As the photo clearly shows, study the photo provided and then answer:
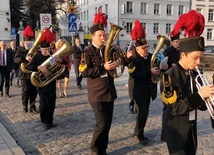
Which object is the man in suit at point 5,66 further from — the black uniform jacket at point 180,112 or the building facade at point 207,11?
the building facade at point 207,11

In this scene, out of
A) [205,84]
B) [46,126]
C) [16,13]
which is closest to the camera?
[205,84]

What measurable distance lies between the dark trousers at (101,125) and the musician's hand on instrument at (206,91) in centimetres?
209

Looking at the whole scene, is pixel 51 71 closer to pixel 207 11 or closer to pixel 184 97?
pixel 184 97

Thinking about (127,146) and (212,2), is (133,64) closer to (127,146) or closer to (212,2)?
(127,146)

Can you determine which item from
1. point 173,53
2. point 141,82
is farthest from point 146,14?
point 141,82

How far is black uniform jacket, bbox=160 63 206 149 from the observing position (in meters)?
2.85

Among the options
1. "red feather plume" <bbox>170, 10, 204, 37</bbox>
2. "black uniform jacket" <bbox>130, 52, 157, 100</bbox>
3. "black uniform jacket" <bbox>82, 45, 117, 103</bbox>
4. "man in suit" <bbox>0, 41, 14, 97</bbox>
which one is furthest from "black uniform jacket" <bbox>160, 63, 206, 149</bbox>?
"man in suit" <bbox>0, 41, 14, 97</bbox>

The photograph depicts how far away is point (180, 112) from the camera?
2.88m

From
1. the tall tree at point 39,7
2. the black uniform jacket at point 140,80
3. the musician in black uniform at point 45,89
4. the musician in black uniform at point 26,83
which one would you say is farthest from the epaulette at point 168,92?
the tall tree at point 39,7

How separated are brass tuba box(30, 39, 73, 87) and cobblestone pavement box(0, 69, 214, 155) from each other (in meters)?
1.11

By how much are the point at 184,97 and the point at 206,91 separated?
13.5 inches

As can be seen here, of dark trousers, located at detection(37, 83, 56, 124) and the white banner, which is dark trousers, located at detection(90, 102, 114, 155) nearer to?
dark trousers, located at detection(37, 83, 56, 124)

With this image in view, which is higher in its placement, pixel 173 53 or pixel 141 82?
pixel 173 53

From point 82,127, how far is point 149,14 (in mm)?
48671
